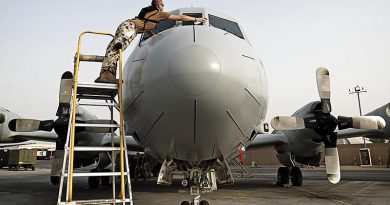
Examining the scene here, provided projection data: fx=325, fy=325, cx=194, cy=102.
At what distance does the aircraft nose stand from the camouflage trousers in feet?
4.30

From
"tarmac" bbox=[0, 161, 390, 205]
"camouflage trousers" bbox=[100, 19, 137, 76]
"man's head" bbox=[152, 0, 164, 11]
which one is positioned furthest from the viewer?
"tarmac" bbox=[0, 161, 390, 205]

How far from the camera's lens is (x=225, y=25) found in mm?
7125

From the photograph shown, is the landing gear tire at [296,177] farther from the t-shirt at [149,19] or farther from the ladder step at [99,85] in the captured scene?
the ladder step at [99,85]

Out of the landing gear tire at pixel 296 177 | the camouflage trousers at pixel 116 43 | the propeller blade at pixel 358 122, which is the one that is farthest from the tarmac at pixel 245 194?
the camouflage trousers at pixel 116 43

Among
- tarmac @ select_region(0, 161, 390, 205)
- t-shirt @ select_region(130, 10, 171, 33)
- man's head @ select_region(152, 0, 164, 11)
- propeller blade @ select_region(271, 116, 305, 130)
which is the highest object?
man's head @ select_region(152, 0, 164, 11)

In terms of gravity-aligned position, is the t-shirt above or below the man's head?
below

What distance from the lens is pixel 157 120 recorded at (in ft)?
16.9

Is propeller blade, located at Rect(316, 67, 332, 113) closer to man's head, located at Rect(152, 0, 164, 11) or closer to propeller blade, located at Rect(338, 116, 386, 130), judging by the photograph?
propeller blade, located at Rect(338, 116, 386, 130)

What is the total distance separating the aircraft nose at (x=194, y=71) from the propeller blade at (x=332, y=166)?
192 inches

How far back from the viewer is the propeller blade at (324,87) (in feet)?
27.9

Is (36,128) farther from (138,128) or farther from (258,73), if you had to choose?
(258,73)

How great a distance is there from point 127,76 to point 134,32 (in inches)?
34.0

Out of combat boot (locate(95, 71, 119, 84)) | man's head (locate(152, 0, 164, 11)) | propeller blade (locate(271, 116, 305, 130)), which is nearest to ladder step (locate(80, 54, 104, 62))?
combat boot (locate(95, 71, 119, 84))

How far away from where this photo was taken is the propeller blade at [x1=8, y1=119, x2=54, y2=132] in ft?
24.8
